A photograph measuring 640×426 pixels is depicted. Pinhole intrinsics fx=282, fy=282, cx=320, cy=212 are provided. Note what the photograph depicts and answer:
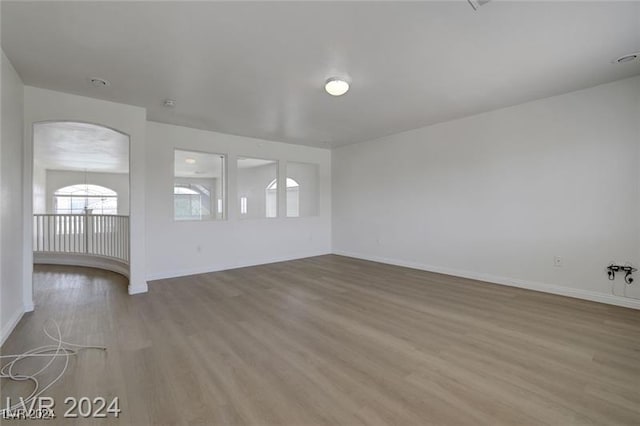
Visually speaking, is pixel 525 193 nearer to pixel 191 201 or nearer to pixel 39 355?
pixel 191 201

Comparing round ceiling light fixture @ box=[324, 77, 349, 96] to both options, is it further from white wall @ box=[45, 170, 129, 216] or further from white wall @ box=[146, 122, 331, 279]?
white wall @ box=[45, 170, 129, 216]

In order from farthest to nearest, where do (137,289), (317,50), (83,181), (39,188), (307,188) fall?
(83,181) < (39,188) < (307,188) < (137,289) < (317,50)

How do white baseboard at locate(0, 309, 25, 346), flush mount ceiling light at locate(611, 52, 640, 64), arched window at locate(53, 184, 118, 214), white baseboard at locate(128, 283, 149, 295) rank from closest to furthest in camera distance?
1. white baseboard at locate(0, 309, 25, 346)
2. flush mount ceiling light at locate(611, 52, 640, 64)
3. white baseboard at locate(128, 283, 149, 295)
4. arched window at locate(53, 184, 118, 214)

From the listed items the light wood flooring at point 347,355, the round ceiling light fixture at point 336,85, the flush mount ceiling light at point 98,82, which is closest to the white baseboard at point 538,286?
the light wood flooring at point 347,355

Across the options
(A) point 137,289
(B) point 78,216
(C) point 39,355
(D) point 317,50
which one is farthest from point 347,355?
(B) point 78,216

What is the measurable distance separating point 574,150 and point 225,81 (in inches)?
173

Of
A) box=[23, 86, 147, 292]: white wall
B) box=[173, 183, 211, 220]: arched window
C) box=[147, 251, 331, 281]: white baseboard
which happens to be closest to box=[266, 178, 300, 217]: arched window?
box=[147, 251, 331, 281]: white baseboard

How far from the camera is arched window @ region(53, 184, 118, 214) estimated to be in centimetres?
1013

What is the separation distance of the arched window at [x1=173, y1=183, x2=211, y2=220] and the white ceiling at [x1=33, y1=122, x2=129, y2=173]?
4.67 ft

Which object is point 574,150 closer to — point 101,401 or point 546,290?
point 546,290

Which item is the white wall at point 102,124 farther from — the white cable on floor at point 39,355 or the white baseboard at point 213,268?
the white cable on floor at point 39,355

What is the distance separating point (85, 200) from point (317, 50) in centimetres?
1196

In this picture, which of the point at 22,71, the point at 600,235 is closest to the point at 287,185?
the point at 22,71

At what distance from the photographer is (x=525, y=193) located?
4008 millimetres
